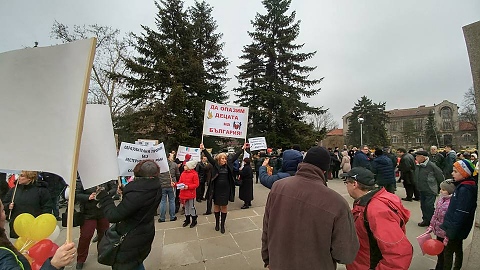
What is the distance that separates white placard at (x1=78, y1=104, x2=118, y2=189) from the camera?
2541 mm

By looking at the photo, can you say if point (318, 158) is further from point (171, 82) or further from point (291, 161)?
point (171, 82)

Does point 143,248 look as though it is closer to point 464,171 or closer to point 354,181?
point 354,181

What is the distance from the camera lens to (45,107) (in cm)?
163

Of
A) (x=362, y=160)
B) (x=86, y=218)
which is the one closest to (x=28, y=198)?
(x=86, y=218)

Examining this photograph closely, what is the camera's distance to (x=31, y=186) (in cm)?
439

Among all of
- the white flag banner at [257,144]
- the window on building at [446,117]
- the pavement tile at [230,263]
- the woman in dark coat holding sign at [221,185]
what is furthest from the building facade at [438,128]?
the pavement tile at [230,263]

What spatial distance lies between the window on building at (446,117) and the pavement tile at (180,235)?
75373mm

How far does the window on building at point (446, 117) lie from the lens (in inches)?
2363

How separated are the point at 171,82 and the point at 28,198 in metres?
16.8

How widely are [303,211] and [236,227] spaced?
14.3ft

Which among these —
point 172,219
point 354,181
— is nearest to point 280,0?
point 172,219

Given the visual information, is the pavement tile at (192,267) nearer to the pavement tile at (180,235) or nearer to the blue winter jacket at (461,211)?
the pavement tile at (180,235)

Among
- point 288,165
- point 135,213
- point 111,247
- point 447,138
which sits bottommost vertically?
point 111,247

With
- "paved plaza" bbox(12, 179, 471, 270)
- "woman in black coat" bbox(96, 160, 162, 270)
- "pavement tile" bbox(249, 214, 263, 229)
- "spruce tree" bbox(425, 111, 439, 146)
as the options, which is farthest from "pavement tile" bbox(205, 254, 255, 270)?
"spruce tree" bbox(425, 111, 439, 146)
